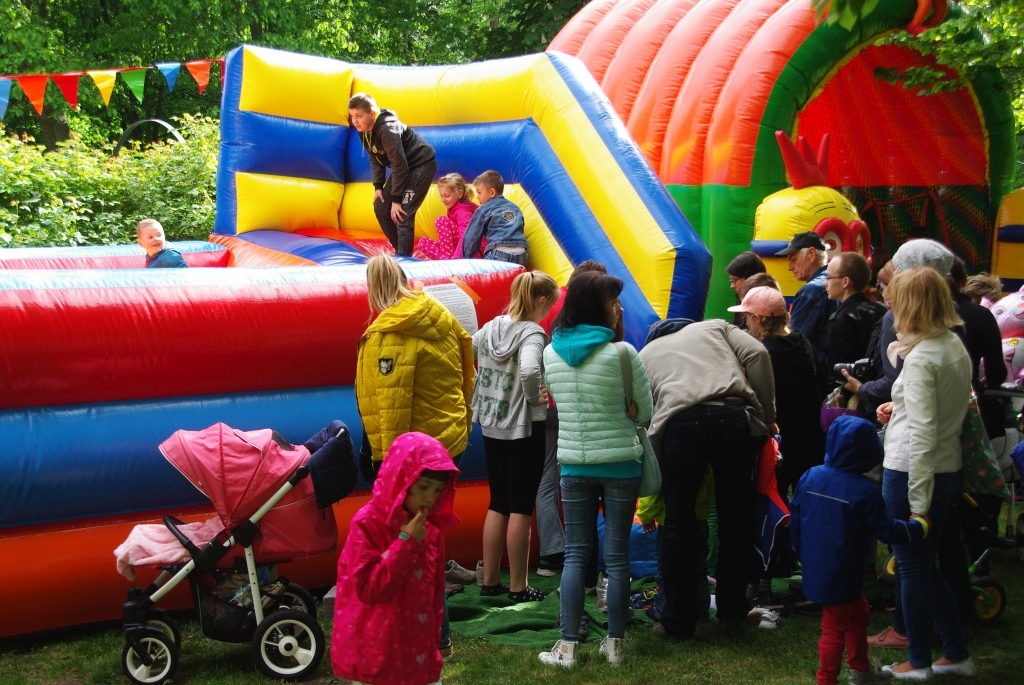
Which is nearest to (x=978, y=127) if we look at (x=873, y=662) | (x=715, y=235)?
(x=715, y=235)

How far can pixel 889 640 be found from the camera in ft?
15.1

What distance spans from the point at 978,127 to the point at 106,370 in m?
8.70

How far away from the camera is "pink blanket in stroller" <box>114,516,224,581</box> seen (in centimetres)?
426

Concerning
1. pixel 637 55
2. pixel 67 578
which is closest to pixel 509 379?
pixel 67 578

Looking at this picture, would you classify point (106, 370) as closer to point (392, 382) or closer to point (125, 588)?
point (125, 588)

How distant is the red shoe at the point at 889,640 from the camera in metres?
4.57

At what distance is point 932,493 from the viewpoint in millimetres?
4074

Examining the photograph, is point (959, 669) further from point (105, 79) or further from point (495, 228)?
point (105, 79)

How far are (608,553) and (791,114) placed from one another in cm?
580

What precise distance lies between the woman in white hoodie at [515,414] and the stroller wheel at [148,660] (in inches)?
57.7

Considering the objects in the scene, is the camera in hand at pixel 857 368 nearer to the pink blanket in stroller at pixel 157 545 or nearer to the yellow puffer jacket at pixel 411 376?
the yellow puffer jacket at pixel 411 376

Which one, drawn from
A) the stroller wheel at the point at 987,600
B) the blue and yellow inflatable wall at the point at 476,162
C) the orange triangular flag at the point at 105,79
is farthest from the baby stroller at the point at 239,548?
the orange triangular flag at the point at 105,79

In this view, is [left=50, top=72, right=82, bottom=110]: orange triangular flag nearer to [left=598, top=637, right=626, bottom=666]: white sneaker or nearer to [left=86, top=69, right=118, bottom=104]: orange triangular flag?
[left=86, top=69, right=118, bottom=104]: orange triangular flag

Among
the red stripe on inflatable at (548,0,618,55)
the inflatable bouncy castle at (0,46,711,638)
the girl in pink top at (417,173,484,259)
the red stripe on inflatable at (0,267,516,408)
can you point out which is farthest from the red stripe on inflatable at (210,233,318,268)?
the red stripe on inflatable at (548,0,618,55)
